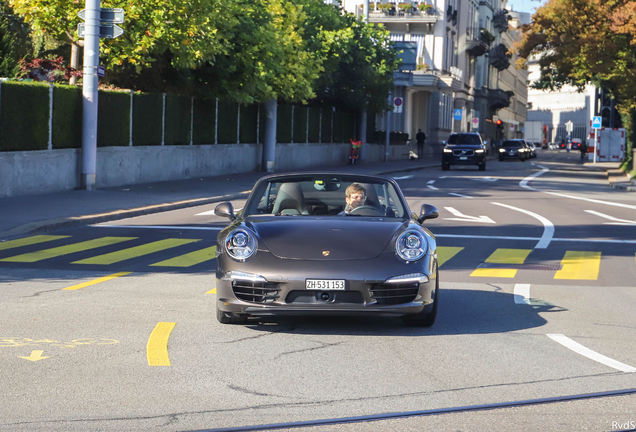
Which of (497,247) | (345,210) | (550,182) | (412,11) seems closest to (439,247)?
(497,247)

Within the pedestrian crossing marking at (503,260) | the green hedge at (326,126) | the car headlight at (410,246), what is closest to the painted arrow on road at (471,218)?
the pedestrian crossing marking at (503,260)

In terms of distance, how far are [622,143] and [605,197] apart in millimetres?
34526

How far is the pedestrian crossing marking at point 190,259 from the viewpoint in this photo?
11359 millimetres

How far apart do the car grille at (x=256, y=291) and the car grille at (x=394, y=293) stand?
0.74m

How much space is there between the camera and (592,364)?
633cm

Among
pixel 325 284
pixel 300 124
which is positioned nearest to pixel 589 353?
pixel 325 284

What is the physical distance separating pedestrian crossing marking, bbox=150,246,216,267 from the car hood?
3.80m

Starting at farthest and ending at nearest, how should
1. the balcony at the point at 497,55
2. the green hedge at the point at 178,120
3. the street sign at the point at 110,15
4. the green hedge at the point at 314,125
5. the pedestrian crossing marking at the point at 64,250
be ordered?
the balcony at the point at 497,55
the green hedge at the point at 314,125
the green hedge at the point at 178,120
the street sign at the point at 110,15
the pedestrian crossing marking at the point at 64,250

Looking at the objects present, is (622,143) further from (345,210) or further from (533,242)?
(345,210)

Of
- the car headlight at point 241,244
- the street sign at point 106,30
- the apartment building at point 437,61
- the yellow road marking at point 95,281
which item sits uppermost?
the apartment building at point 437,61

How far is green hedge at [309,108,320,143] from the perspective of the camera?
4216 centimetres

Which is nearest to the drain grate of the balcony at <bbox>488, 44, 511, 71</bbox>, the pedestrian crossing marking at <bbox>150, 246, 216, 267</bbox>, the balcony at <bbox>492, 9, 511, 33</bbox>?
the pedestrian crossing marking at <bbox>150, 246, 216, 267</bbox>

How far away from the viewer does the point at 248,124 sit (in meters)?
34.8

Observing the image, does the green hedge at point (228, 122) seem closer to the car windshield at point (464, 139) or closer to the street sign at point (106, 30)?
the street sign at point (106, 30)
